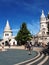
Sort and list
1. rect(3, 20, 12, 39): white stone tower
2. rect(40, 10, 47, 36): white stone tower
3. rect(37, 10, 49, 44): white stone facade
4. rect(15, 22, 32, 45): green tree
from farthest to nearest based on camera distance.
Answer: rect(3, 20, 12, 39): white stone tower, rect(40, 10, 47, 36): white stone tower, rect(37, 10, 49, 44): white stone facade, rect(15, 22, 32, 45): green tree

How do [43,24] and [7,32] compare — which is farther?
[43,24]

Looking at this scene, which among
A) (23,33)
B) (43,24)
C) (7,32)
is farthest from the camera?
(43,24)

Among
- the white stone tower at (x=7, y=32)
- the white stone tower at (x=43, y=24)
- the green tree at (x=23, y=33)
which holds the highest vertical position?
the white stone tower at (x=43, y=24)

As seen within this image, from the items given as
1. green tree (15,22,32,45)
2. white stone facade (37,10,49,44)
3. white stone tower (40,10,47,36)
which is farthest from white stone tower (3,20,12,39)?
green tree (15,22,32,45)

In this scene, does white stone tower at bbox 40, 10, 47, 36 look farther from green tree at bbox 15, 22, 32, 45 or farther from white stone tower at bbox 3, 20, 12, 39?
green tree at bbox 15, 22, 32, 45

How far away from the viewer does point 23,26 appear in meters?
71.1

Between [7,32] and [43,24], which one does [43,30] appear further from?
[7,32]

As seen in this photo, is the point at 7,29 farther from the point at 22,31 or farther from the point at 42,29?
the point at 22,31

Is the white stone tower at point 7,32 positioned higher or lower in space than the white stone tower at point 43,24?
lower

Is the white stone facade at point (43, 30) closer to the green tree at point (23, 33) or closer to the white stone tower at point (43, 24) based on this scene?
the white stone tower at point (43, 24)

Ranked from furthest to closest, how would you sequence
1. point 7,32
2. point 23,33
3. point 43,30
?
point 7,32, point 43,30, point 23,33

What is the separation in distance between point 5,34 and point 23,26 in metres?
33.0

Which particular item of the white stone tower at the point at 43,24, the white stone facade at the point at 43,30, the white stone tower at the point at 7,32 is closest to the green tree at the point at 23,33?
the white stone facade at the point at 43,30

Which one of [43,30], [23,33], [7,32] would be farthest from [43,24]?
[23,33]
